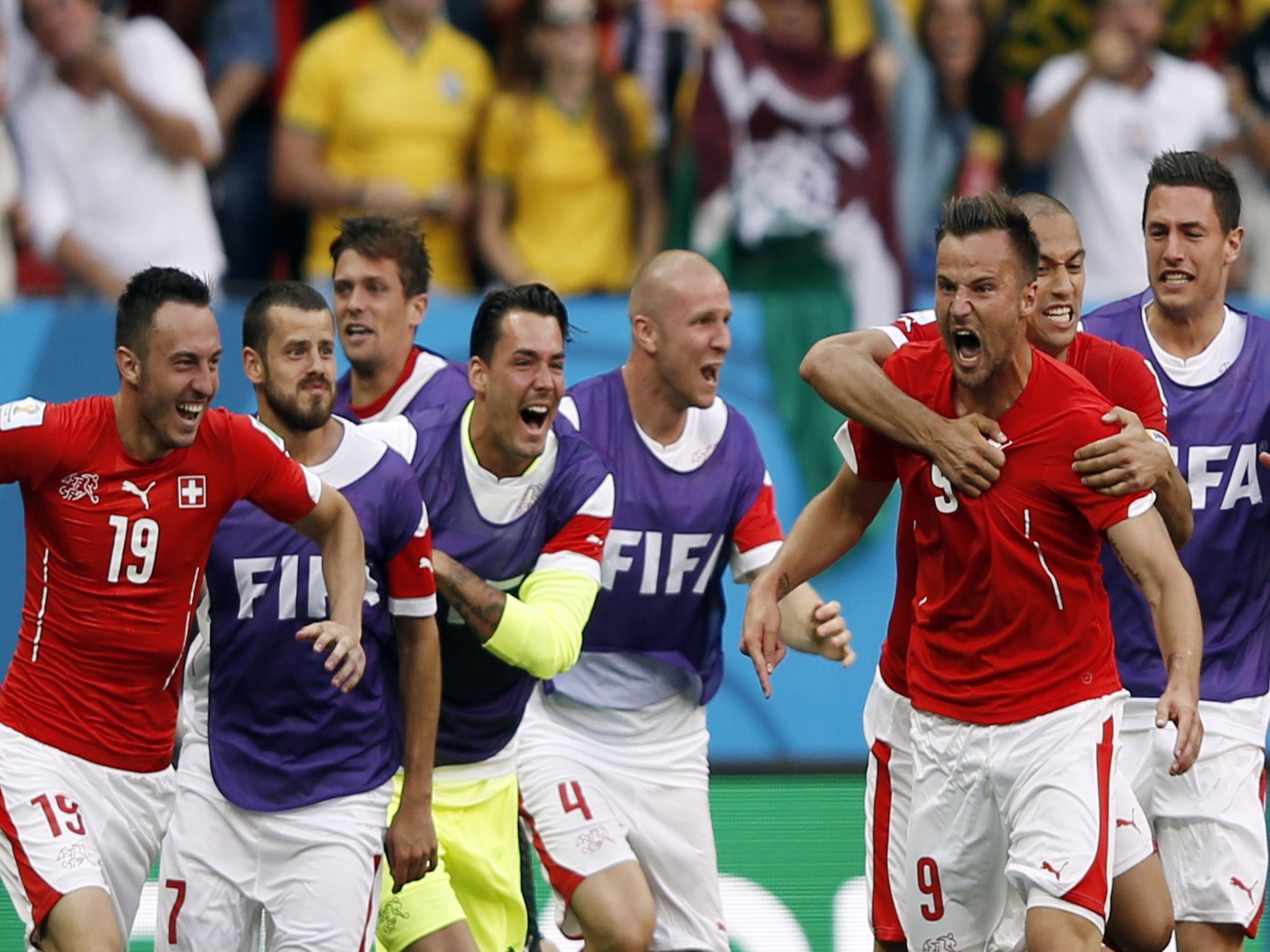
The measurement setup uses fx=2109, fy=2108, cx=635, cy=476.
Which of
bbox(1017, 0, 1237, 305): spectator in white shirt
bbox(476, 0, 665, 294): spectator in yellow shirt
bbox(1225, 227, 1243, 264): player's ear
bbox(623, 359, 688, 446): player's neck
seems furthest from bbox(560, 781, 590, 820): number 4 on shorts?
bbox(1017, 0, 1237, 305): spectator in white shirt

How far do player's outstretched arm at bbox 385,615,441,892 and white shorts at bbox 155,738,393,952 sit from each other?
0.10m

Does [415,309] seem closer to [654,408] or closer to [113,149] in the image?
[654,408]

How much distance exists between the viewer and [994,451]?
5.61 metres

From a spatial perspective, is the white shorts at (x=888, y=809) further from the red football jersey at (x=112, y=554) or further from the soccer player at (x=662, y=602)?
the red football jersey at (x=112, y=554)

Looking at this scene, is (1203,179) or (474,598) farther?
(1203,179)

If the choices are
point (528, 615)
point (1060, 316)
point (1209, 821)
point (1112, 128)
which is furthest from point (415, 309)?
point (1112, 128)

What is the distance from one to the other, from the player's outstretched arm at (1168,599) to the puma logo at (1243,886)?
1.30 meters

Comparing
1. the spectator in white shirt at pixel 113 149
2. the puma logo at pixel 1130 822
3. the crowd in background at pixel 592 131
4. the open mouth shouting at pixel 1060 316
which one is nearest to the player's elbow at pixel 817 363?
the open mouth shouting at pixel 1060 316

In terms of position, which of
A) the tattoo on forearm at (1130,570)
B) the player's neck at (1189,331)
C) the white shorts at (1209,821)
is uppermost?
the player's neck at (1189,331)

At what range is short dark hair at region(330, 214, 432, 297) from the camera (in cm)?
737

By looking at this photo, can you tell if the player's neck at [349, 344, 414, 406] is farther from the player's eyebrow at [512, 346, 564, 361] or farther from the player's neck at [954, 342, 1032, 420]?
the player's neck at [954, 342, 1032, 420]

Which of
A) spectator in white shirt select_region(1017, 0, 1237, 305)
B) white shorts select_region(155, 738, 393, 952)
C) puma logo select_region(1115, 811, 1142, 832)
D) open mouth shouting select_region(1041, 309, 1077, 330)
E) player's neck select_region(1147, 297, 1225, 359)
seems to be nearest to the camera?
puma logo select_region(1115, 811, 1142, 832)

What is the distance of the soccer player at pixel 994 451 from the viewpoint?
227 inches

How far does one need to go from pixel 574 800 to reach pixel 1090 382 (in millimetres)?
2245
